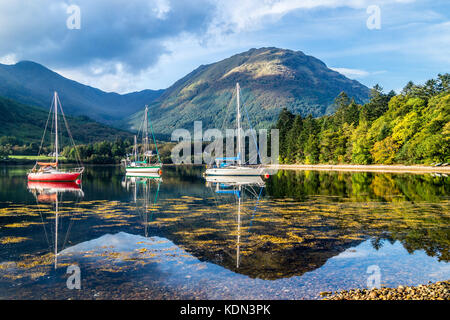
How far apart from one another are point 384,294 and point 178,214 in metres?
17.4

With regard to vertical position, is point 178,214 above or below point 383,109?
below

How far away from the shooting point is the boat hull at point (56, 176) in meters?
55.0

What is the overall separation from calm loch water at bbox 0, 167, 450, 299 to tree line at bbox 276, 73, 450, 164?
6871cm

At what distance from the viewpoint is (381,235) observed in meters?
18.1

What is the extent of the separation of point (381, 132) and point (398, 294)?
101m

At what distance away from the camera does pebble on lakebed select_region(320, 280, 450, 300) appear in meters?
9.62

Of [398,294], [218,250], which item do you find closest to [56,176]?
[218,250]

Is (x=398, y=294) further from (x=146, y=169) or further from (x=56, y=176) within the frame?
(x=146, y=169)

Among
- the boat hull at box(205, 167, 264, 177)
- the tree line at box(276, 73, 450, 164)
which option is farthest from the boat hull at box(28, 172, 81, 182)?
the tree line at box(276, 73, 450, 164)

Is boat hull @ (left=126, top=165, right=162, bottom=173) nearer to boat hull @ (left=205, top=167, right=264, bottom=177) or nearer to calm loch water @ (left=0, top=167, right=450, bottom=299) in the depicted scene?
boat hull @ (left=205, top=167, right=264, bottom=177)
